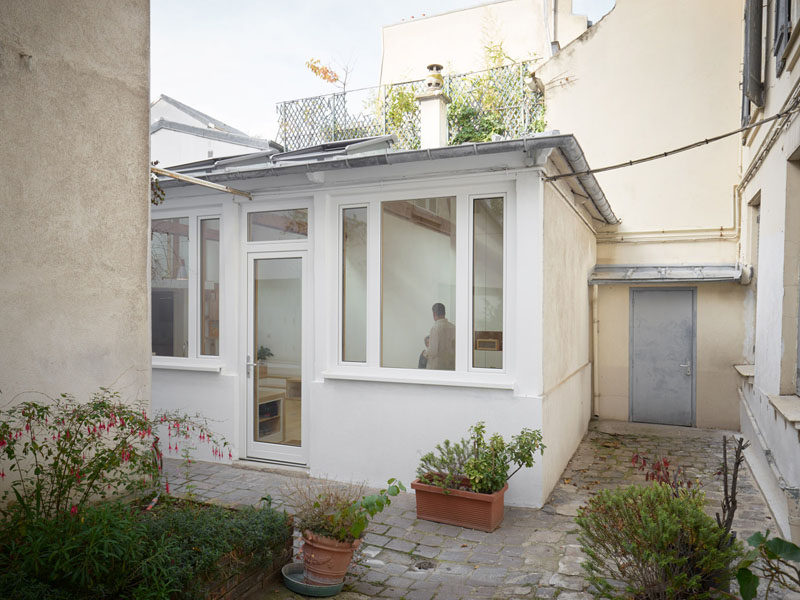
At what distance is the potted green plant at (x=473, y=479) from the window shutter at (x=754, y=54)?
4818 mm

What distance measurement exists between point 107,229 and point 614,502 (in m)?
4.01

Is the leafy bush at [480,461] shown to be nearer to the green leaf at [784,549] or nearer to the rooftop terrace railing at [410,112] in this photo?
the green leaf at [784,549]

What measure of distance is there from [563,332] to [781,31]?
3.82 m

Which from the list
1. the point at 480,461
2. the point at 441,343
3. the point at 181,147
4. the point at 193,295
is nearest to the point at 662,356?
the point at 441,343

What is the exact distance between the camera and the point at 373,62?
68.9ft

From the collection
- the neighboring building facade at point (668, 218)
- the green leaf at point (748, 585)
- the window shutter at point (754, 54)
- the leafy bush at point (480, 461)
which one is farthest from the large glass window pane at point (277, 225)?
the green leaf at point (748, 585)

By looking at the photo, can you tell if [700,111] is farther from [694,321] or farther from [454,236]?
[454,236]

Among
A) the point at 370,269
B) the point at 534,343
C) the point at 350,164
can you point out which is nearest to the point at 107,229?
the point at 350,164

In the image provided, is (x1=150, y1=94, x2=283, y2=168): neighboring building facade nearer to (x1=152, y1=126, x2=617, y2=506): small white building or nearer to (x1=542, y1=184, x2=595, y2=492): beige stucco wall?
(x1=152, y1=126, x2=617, y2=506): small white building

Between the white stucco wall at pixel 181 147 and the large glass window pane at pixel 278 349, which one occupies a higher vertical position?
the white stucco wall at pixel 181 147

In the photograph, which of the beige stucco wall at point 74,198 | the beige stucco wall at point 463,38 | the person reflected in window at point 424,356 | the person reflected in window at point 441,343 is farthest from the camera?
the beige stucco wall at point 463,38

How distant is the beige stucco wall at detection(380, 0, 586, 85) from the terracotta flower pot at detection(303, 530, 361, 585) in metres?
15.5

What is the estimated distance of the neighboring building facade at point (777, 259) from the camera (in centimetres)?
496

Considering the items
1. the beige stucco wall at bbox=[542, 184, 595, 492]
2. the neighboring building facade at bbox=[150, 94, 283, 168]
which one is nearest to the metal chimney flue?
the beige stucco wall at bbox=[542, 184, 595, 492]
